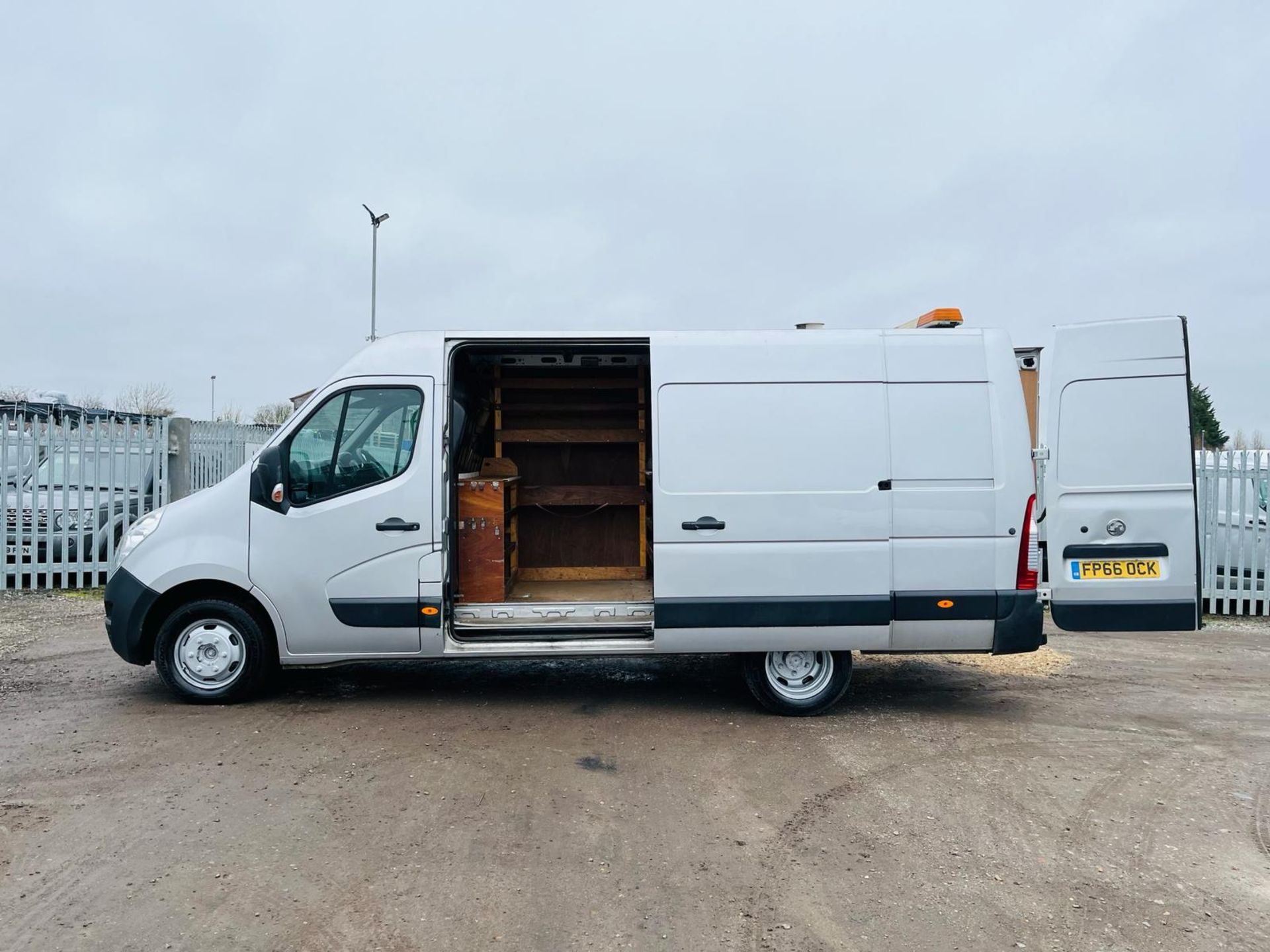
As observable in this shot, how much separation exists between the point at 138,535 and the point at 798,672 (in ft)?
14.8

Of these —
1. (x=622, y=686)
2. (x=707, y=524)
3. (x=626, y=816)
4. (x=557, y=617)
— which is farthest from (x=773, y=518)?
(x=626, y=816)

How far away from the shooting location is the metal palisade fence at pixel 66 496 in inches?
414

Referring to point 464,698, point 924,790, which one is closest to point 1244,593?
point 924,790

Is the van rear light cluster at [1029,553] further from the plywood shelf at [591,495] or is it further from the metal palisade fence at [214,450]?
the metal palisade fence at [214,450]

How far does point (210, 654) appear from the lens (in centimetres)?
591

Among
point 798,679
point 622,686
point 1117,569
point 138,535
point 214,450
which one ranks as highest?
point 214,450

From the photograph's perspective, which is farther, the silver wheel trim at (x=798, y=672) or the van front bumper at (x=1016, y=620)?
the silver wheel trim at (x=798, y=672)

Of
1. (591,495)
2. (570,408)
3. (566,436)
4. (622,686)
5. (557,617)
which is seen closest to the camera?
(557,617)

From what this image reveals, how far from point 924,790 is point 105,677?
602 cm

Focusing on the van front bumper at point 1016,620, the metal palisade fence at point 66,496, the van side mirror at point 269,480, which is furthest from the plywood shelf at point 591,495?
the metal palisade fence at point 66,496

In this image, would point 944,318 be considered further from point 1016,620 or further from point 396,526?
point 396,526

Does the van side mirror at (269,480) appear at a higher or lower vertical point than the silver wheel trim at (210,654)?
higher

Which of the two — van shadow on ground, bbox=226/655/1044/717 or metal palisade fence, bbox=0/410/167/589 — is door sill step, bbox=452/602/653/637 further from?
metal palisade fence, bbox=0/410/167/589

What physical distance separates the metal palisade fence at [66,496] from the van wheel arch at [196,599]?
227 inches
